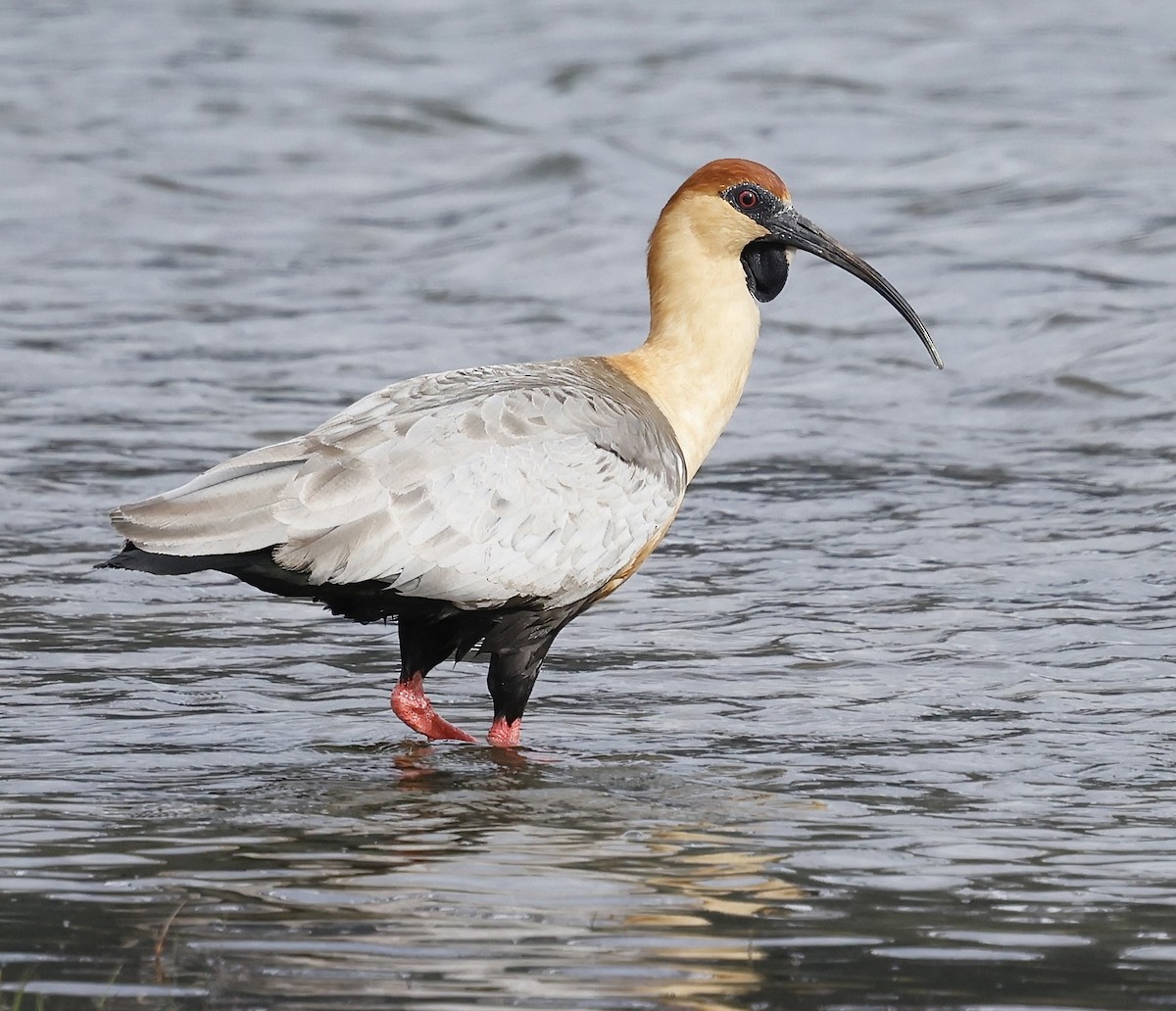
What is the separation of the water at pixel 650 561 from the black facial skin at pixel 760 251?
1.47 metres

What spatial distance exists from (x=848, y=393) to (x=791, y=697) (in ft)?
20.4

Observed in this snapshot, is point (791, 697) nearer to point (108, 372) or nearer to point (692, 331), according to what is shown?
point (692, 331)

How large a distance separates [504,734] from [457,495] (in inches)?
36.1

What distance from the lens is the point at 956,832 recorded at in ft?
21.2

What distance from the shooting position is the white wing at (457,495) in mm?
7020

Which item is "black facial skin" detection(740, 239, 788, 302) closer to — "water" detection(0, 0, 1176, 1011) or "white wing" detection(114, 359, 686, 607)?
"white wing" detection(114, 359, 686, 607)

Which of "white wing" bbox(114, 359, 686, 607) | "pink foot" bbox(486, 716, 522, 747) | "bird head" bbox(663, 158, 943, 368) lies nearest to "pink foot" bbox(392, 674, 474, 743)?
"pink foot" bbox(486, 716, 522, 747)

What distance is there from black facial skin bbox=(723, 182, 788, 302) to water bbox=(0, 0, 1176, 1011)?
147 cm

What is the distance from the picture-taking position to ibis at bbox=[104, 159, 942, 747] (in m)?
7.05

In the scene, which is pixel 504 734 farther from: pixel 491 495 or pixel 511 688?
pixel 491 495

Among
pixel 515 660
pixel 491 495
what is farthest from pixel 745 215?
pixel 515 660

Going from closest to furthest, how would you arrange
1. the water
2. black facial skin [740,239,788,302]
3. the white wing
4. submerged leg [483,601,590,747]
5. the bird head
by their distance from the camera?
the water < the white wing < submerged leg [483,601,590,747] < the bird head < black facial skin [740,239,788,302]

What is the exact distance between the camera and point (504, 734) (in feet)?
25.3

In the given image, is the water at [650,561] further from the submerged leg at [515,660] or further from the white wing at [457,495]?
the white wing at [457,495]
